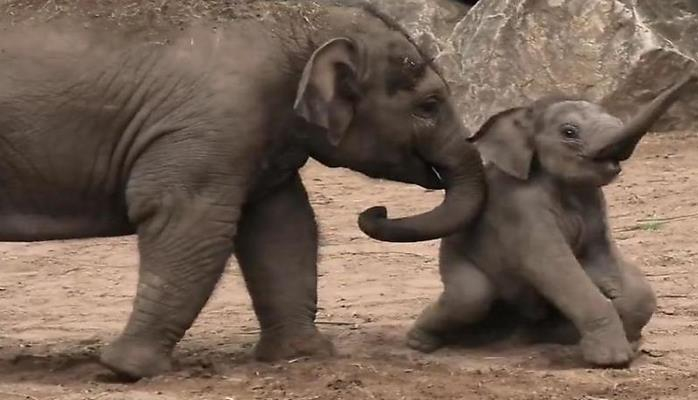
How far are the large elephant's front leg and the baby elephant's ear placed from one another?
2.36 ft

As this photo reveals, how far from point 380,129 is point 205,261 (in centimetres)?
A: 83

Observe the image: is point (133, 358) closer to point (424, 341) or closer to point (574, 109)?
point (424, 341)

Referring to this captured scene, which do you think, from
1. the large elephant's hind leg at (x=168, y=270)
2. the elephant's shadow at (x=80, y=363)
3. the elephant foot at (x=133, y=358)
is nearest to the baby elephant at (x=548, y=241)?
the elephant's shadow at (x=80, y=363)

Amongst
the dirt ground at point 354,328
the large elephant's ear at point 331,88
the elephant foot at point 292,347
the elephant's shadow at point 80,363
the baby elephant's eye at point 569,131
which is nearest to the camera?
the dirt ground at point 354,328

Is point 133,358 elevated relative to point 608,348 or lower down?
lower down

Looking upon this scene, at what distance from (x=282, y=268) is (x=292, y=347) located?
0.99 ft

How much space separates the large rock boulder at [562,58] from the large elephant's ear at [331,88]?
6.91 m

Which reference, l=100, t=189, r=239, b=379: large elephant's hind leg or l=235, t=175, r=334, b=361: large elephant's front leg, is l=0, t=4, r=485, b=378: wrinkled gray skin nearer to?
l=100, t=189, r=239, b=379: large elephant's hind leg

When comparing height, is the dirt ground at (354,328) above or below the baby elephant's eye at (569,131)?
below

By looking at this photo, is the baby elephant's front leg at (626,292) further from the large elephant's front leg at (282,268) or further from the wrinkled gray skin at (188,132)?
the large elephant's front leg at (282,268)

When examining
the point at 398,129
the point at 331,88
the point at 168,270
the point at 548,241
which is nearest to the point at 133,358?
the point at 168,270

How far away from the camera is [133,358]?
5621 millimetres

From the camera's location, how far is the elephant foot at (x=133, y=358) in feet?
18.4

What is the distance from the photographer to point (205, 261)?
563cm
